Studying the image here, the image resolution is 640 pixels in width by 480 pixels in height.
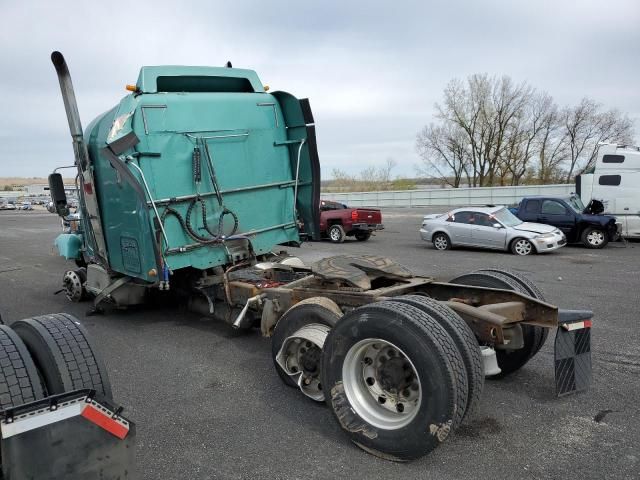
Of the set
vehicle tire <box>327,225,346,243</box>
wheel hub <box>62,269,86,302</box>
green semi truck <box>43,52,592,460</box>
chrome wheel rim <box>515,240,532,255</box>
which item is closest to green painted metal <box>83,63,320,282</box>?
green semi truck <box>43,52,592,460</box>

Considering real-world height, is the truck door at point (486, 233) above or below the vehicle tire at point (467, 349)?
below

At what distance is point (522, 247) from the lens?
1433cm

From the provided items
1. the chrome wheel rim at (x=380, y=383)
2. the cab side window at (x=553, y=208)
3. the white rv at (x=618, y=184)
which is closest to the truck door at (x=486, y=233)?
the cab side window at (x=553, y=208)

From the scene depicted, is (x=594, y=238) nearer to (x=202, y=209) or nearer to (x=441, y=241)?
(x=441, y=241)

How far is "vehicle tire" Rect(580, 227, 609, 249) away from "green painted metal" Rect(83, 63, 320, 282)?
12.1 metres

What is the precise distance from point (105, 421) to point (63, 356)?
73 centimetres

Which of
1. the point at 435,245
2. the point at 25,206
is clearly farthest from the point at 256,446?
the point at 25,206

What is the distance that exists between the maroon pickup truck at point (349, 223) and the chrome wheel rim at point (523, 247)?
5.53m

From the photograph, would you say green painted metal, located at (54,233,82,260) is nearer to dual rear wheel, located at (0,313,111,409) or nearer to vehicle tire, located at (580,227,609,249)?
dual rear wheel, located at (0,313,111,409)

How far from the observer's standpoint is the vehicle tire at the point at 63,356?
9.00ft

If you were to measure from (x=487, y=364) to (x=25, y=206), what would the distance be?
69.7 metres

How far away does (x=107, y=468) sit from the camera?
2.29 m

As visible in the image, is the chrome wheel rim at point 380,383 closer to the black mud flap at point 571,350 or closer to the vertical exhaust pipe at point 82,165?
the black mud flap at point 571,350

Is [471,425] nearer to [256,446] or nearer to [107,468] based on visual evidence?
[256,446]
